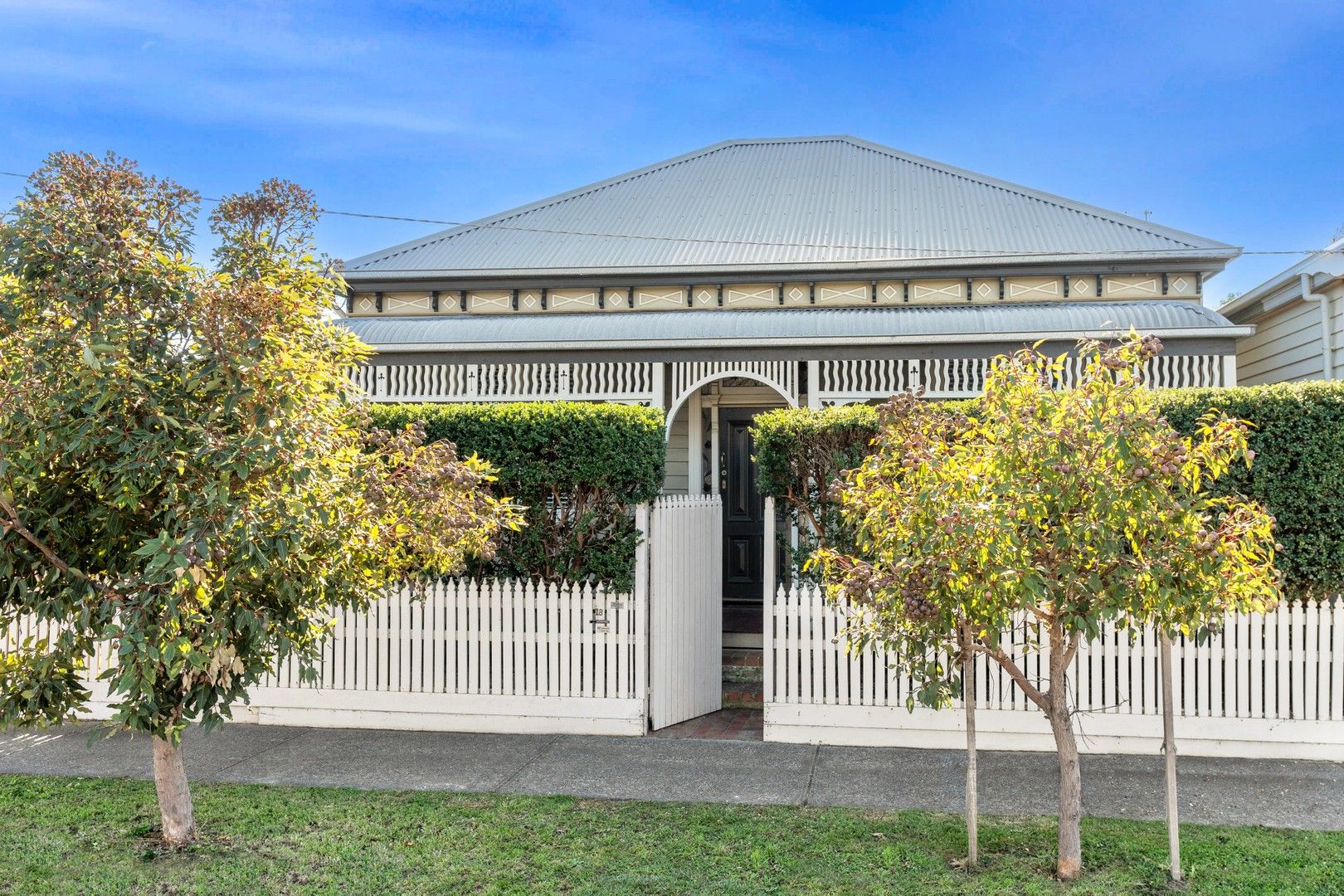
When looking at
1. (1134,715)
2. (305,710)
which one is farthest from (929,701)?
(305,710)

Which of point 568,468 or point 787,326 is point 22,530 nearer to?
point 568,468

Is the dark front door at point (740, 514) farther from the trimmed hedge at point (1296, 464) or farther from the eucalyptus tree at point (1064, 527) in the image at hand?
the eucalyptus tree at point (1064, 527)

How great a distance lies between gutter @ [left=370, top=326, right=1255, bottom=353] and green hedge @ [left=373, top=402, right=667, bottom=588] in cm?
334

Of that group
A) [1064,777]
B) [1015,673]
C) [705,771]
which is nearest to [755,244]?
[705,771]

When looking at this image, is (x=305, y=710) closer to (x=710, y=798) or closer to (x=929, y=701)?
(x=710, y=798)

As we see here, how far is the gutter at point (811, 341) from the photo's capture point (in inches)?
376

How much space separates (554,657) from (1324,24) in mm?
13499

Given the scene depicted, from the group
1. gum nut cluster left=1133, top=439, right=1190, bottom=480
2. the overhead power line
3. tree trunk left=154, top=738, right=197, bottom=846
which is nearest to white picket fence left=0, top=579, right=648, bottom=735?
tree trunk left=154, top=738, right=197, bottom=846

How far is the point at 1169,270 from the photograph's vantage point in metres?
10.9

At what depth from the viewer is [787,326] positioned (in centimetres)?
1051

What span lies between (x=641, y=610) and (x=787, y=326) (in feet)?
15.3

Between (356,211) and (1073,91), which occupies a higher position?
(1073,91)

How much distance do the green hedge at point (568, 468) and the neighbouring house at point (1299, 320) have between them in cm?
685

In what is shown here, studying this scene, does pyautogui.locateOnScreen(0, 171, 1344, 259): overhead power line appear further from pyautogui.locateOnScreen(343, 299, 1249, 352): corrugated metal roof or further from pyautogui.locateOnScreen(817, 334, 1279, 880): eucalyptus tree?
pyautogui.locateOnScreen(817, 334, 1279, 880): eucalyptus tree
